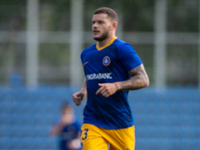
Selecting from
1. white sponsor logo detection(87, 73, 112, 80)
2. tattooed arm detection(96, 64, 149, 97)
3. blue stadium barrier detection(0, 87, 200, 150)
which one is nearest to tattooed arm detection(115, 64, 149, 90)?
tattooed arm detection(96, 64, 149, 97)

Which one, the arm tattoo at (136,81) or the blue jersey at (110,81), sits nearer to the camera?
the arm tattoo at (136,81)

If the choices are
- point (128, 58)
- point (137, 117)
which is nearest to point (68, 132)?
point (137, 117)

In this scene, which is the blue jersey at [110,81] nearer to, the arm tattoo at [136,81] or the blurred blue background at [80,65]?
the arm tattoo at [136,81]

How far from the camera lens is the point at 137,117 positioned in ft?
42.0

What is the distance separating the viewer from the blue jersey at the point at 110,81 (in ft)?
13.9

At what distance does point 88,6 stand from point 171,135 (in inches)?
217

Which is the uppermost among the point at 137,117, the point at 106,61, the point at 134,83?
the point at 106,61

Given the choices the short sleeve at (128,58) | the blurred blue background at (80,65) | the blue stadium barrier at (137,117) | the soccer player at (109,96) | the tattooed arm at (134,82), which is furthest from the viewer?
the blurred blue background at (80,65)

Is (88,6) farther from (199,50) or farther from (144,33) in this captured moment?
(199,50)

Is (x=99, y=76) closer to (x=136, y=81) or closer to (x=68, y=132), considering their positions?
(x=136, y=81)

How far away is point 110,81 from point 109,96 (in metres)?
0.19

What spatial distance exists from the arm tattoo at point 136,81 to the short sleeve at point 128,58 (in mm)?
54

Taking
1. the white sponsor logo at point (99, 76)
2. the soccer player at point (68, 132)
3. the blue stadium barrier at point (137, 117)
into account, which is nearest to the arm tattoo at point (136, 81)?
the white sponsor logo at point (99, 76)

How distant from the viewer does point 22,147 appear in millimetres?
12141
